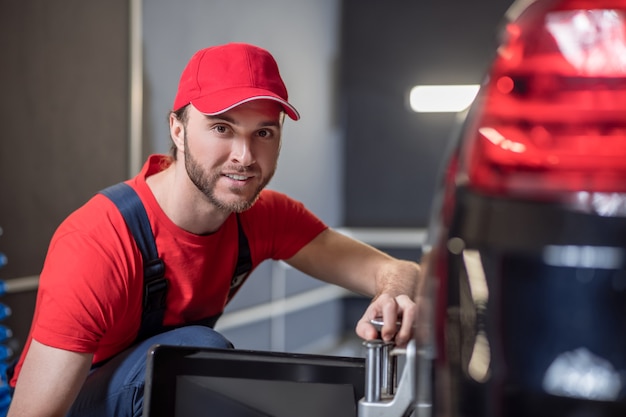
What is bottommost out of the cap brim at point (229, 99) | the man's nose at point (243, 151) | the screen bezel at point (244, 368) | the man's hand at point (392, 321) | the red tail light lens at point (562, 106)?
the screen bezel at point (244, 368)

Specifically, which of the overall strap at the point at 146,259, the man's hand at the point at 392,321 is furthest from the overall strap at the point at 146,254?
the man's hand at the point at 392,321

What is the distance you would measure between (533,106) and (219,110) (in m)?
1.42

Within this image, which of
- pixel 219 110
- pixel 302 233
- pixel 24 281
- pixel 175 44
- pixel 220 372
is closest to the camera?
pixel 220 372

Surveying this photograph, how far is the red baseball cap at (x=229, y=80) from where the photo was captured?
2.05 metres

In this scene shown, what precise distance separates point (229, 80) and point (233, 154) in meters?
0.18

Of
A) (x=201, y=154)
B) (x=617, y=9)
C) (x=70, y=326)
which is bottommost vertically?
(x=70, y=326)

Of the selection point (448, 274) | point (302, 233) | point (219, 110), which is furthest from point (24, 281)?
point (448, 274)

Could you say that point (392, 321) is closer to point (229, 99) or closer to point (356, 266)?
point (229, 99)

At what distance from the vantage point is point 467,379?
27.2 inches

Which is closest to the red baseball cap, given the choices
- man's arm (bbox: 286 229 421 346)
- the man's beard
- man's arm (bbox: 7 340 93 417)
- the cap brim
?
the cap brim

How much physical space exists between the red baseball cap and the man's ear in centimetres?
5

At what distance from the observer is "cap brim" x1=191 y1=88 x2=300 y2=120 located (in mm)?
2025

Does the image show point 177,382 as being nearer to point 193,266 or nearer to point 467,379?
point 193,266

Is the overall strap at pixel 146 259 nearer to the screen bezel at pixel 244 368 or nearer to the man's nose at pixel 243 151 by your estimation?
the man's nose at pixel 243 151
